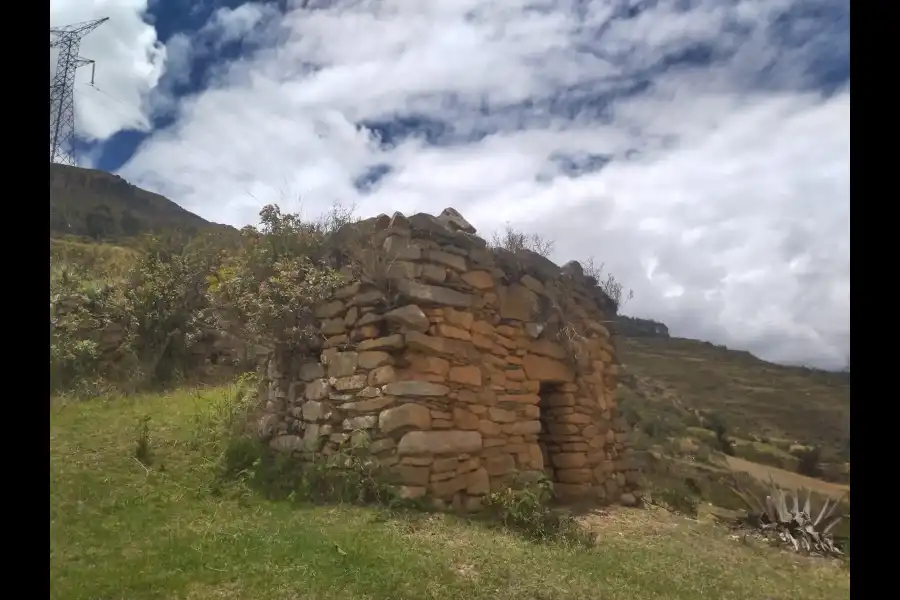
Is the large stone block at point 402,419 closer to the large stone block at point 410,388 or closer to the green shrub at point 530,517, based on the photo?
the large stone block at point 410,388

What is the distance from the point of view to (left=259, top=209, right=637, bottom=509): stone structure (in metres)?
5.64

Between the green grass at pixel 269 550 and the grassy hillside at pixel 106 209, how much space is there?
73 centimetres

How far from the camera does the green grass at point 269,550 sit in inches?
112

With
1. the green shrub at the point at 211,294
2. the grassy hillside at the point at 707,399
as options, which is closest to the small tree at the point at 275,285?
the green shrub at the point at 211,294

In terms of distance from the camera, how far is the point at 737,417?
9445 mm

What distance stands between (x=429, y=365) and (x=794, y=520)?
5012 millimetres

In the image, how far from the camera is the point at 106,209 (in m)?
3.55

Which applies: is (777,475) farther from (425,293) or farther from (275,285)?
(275,285)

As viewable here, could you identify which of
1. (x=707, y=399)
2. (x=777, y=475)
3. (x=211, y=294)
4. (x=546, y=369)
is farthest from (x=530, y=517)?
(x=707, y=399)

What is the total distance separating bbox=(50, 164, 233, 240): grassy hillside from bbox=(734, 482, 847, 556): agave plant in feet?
21.0

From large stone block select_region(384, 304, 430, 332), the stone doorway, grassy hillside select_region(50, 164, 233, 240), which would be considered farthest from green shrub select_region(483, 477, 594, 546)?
grassy hillside select_region(50, 164, 233, 240)
